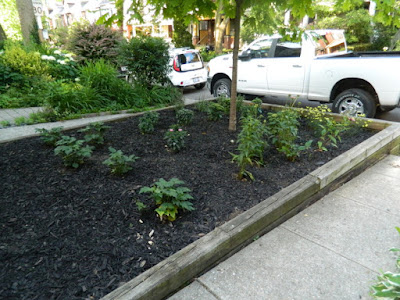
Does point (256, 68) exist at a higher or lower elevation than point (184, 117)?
higher

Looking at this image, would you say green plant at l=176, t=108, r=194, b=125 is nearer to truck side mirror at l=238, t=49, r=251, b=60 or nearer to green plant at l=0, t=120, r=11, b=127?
truck side mirror at l=238, t=49, r=251, b=60

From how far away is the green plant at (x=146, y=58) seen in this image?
783 cm

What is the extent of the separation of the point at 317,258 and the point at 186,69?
30.0 ft

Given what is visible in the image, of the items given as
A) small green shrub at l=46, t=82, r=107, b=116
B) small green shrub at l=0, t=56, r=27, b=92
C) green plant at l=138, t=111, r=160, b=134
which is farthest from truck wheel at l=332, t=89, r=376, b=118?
small green shrub at l=0, t=56, r=27, b=92

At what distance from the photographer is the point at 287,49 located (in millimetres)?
7438

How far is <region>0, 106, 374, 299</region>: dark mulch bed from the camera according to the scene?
2.21 metres

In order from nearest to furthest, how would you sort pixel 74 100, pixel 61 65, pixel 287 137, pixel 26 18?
pixel 287 137 → pixel 74 100 → pixel 61 65 → pixel 26 18

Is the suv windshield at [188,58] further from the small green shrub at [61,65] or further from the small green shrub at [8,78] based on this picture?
the small green shrub at [8,78]

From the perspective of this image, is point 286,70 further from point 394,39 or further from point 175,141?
point 394,39

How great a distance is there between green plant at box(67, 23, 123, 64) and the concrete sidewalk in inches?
386

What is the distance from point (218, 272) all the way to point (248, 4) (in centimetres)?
380

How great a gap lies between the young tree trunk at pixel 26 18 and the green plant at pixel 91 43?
453 cm

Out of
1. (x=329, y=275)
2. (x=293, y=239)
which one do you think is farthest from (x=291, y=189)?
(x=329, y=275)

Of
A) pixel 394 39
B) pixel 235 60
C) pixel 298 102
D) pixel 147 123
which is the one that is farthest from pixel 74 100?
pixel 394 39
